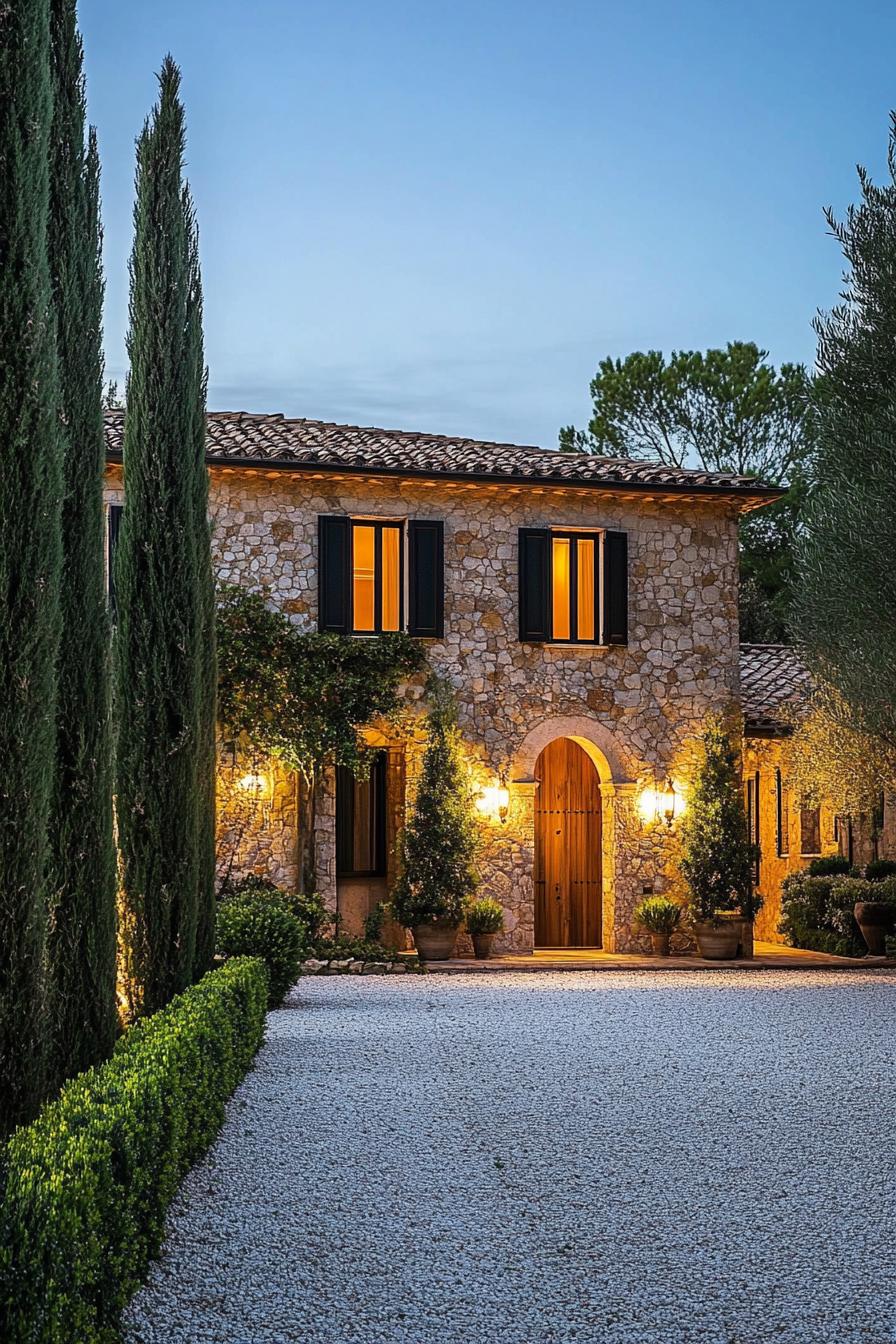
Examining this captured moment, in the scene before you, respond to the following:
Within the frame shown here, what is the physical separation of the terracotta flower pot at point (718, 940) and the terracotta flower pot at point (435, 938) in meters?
3.07

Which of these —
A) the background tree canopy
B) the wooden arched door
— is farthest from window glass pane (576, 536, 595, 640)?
the background tree canopy

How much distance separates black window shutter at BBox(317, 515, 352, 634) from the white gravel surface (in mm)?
6041

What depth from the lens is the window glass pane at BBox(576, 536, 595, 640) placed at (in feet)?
57.2

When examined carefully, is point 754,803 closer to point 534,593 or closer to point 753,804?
point 753,804

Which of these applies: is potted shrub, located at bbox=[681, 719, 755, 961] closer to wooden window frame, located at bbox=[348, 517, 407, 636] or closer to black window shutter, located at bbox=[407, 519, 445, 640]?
black window shutter, located at bbox=[407, 519, 445, 640]

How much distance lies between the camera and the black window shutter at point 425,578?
16.7 metres

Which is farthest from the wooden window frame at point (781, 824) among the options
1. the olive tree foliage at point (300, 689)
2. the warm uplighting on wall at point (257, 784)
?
the warm uplighting on wall at point (257, 784)

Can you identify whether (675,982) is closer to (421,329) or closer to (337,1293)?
(337,1293)

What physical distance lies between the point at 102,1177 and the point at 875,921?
14.4 m

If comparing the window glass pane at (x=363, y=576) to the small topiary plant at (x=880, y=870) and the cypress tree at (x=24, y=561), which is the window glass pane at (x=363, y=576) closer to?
the small topiary plant at (x=880, y=870)

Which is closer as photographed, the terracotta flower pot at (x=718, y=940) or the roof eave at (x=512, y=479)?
the roof eave at (x=512, y=479)

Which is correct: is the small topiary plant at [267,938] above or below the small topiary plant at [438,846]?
below

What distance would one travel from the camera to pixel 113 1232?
4.20 meters

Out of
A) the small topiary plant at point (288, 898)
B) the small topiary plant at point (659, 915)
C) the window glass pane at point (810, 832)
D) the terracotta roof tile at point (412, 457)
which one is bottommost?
the small topiary plant at point (659, 915)
